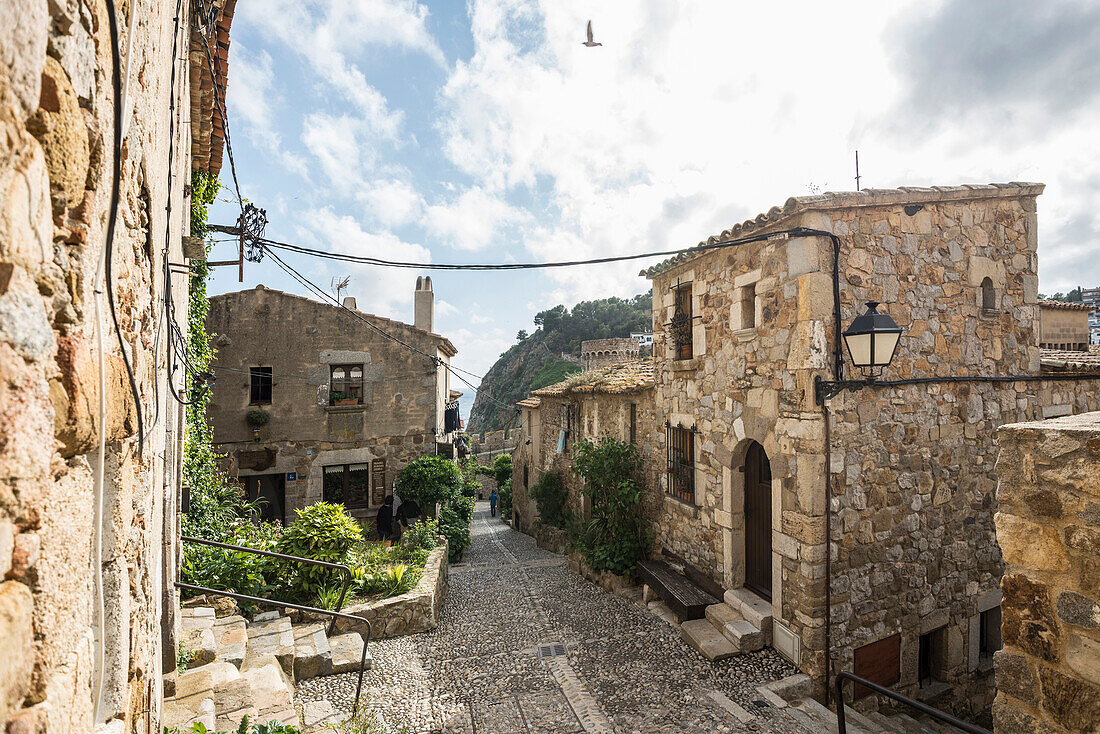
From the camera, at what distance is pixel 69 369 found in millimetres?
1186

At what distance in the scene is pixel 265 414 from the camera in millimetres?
12648

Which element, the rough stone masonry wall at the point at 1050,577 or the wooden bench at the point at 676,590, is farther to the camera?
the wooden bench at the point at 676,590

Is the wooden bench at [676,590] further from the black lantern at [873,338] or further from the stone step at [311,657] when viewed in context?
the stone step at [311,657]

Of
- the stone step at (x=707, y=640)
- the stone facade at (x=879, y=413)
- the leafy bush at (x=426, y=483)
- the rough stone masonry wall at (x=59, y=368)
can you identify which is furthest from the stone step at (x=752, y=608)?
the leafy bush at (x=426, y=483)

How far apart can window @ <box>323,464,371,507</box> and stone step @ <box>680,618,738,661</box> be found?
29.3 feet

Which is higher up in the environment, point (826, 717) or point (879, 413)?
point (879, 413)

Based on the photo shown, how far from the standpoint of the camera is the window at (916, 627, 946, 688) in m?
6.69

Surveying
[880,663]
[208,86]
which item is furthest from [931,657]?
[208,86]

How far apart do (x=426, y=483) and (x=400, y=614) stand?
19.0 ft

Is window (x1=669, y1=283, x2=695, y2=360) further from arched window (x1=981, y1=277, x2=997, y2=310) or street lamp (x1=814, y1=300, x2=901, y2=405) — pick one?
arched window (x1=981, y1=277, x2=997, y2=310)

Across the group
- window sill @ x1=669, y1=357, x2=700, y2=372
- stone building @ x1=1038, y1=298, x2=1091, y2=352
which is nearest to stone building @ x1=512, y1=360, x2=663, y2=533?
window sill @ x1=669, y1=357, x2=700, y2=372

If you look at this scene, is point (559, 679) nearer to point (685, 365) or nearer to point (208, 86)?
point (685, 365)

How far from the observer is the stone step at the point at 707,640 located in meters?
6.22

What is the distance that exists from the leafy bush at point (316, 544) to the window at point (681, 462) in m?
5.01
